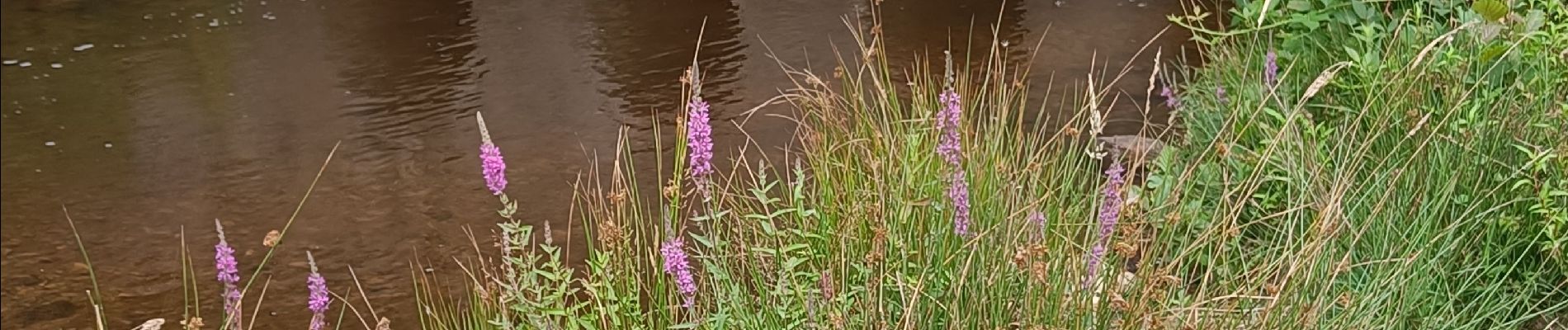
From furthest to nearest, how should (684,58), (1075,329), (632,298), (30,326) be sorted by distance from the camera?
(684,58) → (30,326) → (632,298) → (1075,329)

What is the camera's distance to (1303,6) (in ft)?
9.31

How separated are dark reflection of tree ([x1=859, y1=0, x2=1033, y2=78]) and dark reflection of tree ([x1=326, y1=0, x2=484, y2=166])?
4.80 ft

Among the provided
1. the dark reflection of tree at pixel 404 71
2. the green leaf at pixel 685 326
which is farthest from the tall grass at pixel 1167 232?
the dark reflection of tree at pixel 404 71

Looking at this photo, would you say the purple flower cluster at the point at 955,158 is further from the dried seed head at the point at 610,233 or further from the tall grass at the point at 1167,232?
the dried seed head at the point at 610,233

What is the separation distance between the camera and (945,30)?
5340 millimetres

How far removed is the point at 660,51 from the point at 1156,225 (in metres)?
3.70

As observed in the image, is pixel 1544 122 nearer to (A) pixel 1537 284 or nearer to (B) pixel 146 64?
(A) pixel 1537 284

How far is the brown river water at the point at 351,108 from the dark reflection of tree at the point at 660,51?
0.05 ft

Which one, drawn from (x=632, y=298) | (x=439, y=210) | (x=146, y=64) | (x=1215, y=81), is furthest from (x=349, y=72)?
(x=632, y=298)

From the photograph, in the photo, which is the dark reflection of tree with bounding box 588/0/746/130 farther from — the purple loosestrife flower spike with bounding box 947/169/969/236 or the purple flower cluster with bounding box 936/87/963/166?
the purple loosestrife flower spike with bounding box 947/169/969/236

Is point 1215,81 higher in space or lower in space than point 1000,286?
lower

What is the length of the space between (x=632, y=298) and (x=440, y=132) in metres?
2.44

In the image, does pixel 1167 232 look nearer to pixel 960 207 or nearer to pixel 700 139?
pixel 960 207

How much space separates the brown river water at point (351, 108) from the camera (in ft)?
10.2
